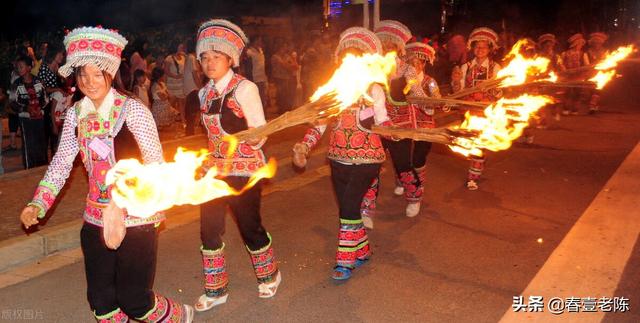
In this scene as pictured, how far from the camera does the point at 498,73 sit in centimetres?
779

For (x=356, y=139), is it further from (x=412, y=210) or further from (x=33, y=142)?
(x=33, y=142)

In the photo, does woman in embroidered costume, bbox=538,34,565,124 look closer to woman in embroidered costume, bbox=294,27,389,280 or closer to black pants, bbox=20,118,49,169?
woman in embroidered costume, bbox=294,27,389,280

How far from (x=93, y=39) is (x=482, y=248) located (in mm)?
4212

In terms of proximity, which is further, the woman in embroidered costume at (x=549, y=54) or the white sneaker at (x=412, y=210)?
the woman in embroidered costume at (x=549, y=54)

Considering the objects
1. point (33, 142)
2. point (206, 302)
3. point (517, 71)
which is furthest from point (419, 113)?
point (33, 142)

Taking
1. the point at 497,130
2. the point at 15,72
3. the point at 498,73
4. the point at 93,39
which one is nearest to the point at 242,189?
the point at 93,39

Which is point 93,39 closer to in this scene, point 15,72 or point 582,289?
point 582,289

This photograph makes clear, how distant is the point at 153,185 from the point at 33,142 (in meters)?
6.72

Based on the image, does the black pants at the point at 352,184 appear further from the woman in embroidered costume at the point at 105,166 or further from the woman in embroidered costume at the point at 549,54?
the woman in embroidered costume at the point at 549,54

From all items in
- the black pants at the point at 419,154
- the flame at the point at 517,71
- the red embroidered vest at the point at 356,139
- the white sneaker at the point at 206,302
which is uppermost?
the flame at the point at 517,71

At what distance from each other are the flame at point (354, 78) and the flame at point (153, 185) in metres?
1.07

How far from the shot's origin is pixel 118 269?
347 cm

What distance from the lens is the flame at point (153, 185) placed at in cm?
323

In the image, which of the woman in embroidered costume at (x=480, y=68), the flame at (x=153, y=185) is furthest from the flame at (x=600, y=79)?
the flame at (x=153, y=185)
